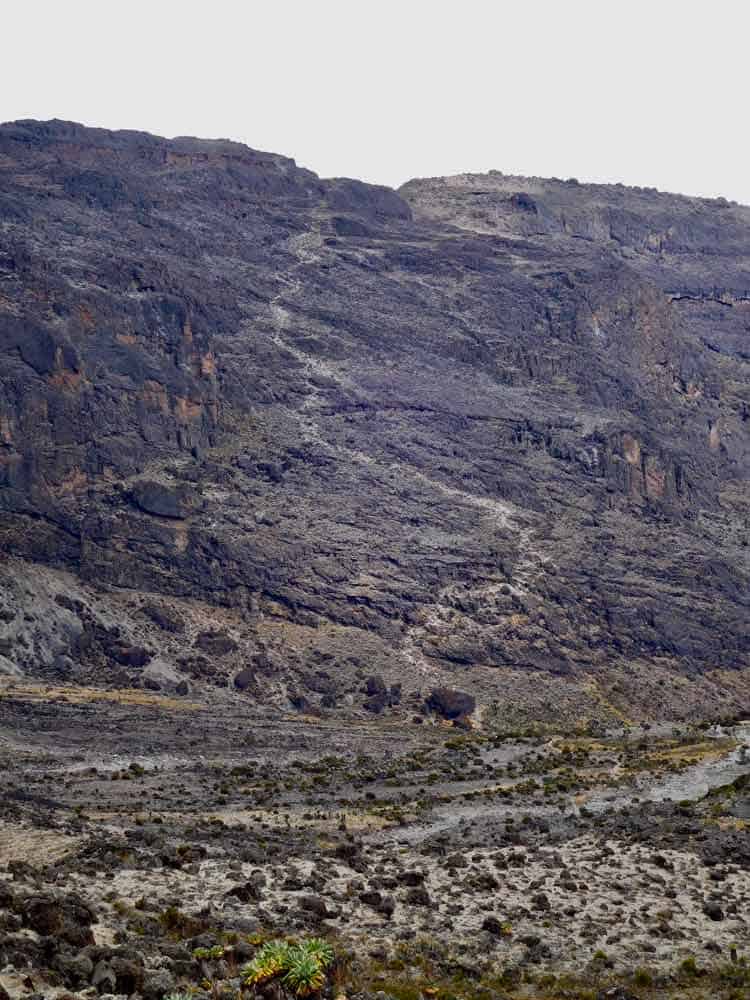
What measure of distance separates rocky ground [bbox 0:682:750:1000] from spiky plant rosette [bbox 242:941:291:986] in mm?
446

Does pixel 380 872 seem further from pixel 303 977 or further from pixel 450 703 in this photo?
pixel 450 703

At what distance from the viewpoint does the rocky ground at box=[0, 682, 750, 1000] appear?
1098 inches

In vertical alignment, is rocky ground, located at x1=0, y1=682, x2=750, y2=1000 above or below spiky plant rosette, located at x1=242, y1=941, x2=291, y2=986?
below

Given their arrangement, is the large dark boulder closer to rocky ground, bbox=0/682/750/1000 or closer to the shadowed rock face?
the shadowed rock face

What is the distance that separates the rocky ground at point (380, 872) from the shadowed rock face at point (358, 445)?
3494 cm

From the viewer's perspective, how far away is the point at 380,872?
125ft

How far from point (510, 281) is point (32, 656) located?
93.9 m

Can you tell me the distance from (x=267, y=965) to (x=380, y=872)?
13.2m

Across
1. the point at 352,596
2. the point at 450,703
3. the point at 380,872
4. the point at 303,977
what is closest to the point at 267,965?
the point at 303,977

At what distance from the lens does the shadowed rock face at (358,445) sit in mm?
109625

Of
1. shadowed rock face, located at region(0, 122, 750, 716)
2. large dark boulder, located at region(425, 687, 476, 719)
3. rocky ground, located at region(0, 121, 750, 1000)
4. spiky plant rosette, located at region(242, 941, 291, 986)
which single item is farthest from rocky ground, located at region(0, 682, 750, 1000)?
shadowed rock face, located at region(0, 122, 750, 716)

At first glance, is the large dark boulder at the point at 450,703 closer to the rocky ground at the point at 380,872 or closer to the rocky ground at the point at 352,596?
the rocky ground at the point at 352,596

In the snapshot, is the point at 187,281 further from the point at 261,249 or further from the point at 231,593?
the point at 231,593

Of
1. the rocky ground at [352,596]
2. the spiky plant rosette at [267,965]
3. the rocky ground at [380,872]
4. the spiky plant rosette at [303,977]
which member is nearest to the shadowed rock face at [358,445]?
the rocky ground at [352,596]
